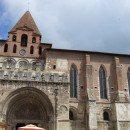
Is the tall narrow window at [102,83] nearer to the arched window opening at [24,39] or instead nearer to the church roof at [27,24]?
the church roof at [27,24]

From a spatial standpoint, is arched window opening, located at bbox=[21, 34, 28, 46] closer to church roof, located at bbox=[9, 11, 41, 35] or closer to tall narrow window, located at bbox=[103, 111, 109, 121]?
church roof, located at bbox=[9, 11, 41, 35]

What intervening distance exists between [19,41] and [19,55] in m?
2.06

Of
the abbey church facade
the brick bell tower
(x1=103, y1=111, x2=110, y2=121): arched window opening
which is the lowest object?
(x1=103, y1=111, x2=110, y2=121): arched window opening

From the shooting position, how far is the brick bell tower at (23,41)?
2956cm

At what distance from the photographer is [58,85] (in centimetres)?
2512

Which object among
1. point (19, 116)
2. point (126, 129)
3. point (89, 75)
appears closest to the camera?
point (19, 116)

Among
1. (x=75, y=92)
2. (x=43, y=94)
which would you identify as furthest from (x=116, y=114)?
(x=43, y=94)

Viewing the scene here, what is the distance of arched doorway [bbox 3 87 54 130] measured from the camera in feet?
79.4

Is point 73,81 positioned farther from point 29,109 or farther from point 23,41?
point 23,41

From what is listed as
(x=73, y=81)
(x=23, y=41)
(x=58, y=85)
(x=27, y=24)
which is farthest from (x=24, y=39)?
(x=58, y=85)

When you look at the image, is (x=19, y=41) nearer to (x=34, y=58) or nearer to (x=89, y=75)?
(x=34, y=58)

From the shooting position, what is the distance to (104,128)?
2720 cm

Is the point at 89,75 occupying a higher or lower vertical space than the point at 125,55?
lower

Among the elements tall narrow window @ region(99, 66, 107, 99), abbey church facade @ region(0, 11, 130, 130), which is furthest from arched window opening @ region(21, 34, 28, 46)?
tall narrow window @ region(99, 66, 107, 99)
